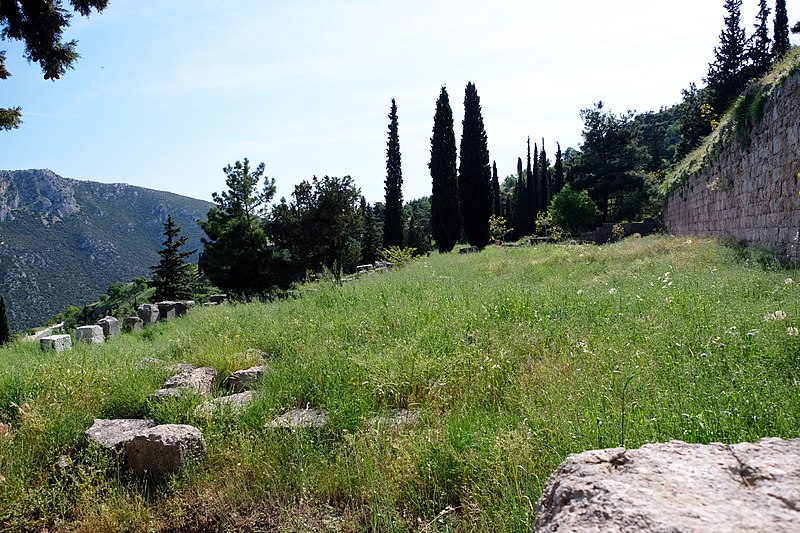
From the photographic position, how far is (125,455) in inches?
152

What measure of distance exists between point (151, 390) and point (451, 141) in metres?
28.0

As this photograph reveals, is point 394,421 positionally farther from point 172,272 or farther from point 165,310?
point 172,272

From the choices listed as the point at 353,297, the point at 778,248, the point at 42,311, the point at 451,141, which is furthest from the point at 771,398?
the point at 42,311

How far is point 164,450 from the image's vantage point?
12.1 ft

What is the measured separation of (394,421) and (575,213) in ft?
98.0

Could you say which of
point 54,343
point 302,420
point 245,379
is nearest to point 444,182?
point 54,343

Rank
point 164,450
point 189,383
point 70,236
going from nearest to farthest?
point 164,450 → point 189,383 → point 70,236

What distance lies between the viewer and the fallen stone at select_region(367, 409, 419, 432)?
360 cm

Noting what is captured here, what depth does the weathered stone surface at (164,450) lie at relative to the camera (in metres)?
3.69

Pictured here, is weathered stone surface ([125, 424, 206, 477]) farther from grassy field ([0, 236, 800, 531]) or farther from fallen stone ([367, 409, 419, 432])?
fallen stone ([367, 409, 419, 432])

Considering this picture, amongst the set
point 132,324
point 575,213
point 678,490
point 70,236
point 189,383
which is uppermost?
point 70,236

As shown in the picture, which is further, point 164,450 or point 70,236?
point 70,236

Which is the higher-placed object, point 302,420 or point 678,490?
point 678,490

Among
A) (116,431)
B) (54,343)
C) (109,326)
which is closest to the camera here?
(116,431)
